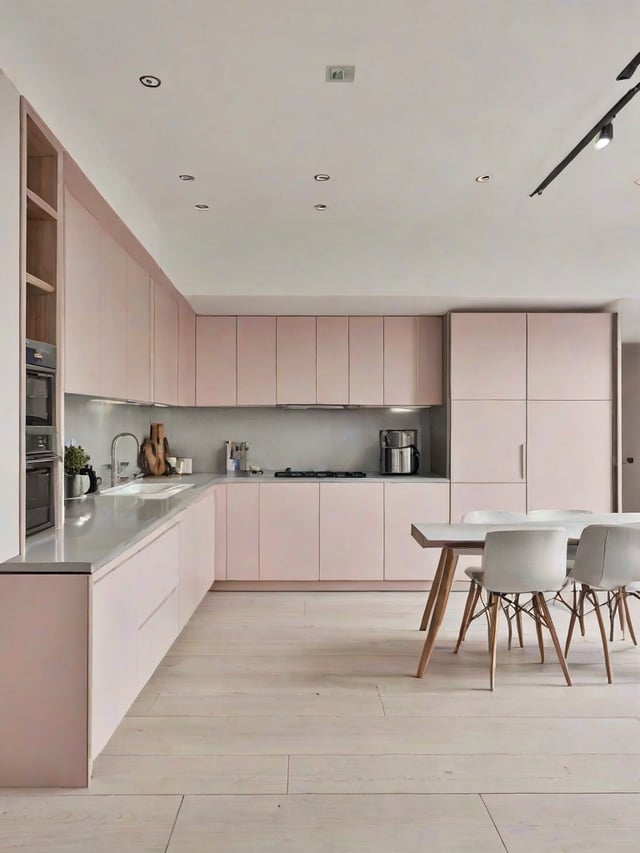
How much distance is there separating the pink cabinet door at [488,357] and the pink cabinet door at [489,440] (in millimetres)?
82

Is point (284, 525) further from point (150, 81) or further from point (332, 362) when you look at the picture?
point (150, 81)

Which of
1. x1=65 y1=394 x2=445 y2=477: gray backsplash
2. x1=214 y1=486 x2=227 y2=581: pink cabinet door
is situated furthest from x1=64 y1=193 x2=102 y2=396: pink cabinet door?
x1=65 y1=394 x2=445 y2=477: gray backsplash

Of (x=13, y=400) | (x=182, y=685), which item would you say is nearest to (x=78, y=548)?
(x=13, y=400)

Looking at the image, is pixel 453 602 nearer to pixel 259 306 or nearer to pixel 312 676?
pixel 312 676

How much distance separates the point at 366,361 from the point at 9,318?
3.32m

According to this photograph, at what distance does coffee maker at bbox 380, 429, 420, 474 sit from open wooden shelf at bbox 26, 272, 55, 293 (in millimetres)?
3324

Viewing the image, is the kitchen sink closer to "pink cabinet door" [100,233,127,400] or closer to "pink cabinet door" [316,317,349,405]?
"pink cabinet door" [100,233,127,400]

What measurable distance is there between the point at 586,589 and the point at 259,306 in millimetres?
3084

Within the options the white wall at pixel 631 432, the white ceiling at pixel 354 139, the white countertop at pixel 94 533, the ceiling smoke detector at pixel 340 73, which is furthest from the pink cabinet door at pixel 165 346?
the white wall at pixel 631 432

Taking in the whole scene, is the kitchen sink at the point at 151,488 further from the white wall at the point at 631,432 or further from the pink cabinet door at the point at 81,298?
the white wall at the point at 631,432

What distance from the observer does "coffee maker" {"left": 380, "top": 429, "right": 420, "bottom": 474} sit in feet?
17.0

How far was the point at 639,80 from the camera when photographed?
2.46 metres

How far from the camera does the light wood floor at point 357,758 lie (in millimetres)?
1892

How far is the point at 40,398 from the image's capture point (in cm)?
234
